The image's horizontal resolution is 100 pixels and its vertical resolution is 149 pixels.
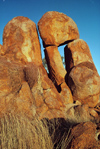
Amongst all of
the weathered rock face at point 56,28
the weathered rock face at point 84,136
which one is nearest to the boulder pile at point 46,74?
the weathered rock face at point 56,28

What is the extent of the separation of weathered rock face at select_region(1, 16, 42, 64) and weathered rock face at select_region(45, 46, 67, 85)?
745mm

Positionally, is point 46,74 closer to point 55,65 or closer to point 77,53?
point 55,65

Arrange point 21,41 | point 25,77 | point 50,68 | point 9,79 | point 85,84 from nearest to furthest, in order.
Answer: point 9,79
point 25,77
point 85,84
point 21,41
point 50,68

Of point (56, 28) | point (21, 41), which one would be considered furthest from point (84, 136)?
point (56, 28)

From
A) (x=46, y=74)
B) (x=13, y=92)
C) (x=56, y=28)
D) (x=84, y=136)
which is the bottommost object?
(x=84, y=136)

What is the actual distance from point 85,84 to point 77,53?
2.18 m

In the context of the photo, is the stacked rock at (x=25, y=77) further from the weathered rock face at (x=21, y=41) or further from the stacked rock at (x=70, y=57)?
the stacked rock at (x=70, y=57)

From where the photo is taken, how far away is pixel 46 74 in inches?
356

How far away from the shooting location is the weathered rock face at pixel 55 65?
9109 millimetres

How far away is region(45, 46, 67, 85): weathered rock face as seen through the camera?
9.11m

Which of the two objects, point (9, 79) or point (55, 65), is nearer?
point (9, 79)

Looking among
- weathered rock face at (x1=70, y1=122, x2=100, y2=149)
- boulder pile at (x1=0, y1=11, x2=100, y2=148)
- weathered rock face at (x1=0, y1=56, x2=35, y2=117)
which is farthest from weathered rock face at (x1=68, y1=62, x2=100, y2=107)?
weathered rock face at (x1=70, y1=122, x2=100, y2=149)

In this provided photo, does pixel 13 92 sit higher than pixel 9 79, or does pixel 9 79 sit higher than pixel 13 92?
pixel 9 79

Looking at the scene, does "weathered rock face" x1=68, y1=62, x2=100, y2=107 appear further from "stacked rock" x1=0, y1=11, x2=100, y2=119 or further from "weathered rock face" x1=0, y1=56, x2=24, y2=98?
"weathered rock face" x1=0, y1=56, x2=24, y2=98
